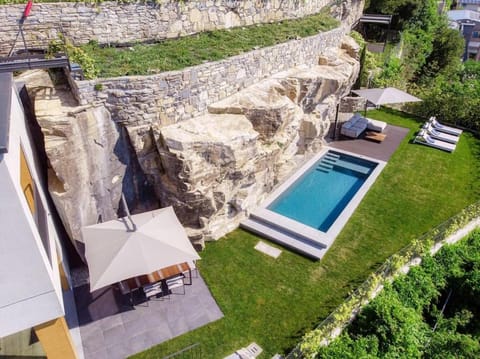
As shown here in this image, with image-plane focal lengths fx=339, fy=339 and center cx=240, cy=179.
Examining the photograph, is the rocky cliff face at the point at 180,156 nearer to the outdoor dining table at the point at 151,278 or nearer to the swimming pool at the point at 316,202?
the swimming pool at the point at 316,202

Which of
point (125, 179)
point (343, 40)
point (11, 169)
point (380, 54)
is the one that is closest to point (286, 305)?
point (125, 179)

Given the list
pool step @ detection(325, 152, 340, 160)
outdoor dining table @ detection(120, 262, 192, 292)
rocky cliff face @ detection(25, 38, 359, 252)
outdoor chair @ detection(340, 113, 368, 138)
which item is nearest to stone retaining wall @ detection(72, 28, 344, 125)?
rocky cliff face @ detection(25, 38, 359, 252)

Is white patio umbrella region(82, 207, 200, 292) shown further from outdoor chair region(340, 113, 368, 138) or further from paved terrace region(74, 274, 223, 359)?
outdoor chair region(340, 113, 368, 138)

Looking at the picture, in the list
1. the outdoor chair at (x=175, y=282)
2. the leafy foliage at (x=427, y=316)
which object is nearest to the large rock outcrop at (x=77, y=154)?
the outdoor chair at (x=175, y=282)

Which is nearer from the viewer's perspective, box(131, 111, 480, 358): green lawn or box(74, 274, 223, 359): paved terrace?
box(74, 274, 223, 359): paved terrace

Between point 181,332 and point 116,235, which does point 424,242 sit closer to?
point 181,332

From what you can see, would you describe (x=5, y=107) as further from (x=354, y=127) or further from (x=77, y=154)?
(x=354, y=127)

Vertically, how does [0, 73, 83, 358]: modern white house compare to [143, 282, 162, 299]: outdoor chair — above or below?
above
